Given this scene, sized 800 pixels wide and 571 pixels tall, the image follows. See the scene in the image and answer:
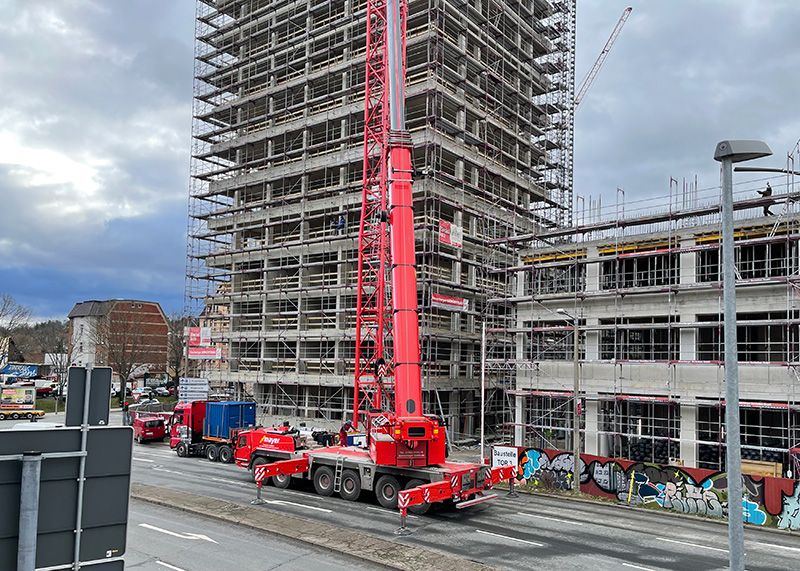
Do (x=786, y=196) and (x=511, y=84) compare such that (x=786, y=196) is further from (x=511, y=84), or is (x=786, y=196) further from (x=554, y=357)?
(x=511, y=84)

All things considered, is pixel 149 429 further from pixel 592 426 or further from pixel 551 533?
pixel 551 533

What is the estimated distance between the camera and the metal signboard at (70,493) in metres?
5.05

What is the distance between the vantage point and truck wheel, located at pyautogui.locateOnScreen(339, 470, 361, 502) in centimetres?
2489

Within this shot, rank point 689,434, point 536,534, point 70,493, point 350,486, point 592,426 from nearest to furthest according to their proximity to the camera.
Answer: point 70,493
point 536,534
point 350,486
point 689,434
point 592,426

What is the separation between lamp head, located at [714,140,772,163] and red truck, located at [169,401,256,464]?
30.6 metres

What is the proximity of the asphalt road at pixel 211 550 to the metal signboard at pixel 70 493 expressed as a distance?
11250 mm

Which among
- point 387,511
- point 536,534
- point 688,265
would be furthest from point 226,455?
point 688,265

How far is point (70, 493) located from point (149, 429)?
143ft

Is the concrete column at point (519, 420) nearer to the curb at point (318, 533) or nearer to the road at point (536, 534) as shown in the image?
the road at point (536, 534)

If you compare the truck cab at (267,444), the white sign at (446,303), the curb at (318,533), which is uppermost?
the white sign at (446,303)

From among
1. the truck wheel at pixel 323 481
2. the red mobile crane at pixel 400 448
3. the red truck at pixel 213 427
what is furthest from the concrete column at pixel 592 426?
the red truck at pixel 213 427

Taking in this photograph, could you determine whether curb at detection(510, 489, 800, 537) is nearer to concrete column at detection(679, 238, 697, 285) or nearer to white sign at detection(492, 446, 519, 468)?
white sign at detection(492, 446, 519, 468)

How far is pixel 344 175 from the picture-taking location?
173ft

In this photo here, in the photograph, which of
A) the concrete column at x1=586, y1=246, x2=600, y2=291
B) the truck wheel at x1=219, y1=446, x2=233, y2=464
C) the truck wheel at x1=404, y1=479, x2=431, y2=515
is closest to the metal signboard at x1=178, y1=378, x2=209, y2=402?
the truck wheel at x1=219, y1=446, x2=233, y2=464
